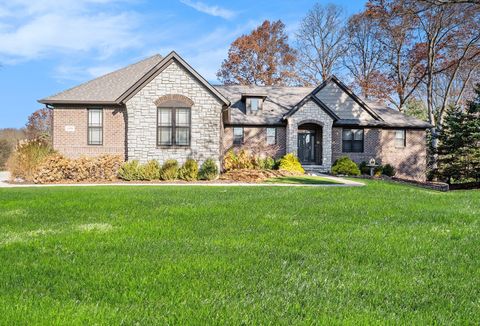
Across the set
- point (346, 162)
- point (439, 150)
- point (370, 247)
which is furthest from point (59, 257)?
point (439, 150)

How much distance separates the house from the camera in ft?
62.7

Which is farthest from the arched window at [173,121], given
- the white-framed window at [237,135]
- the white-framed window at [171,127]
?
the white-framed window at [237,135]

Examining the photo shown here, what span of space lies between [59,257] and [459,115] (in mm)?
25140

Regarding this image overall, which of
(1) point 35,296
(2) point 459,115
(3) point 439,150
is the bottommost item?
(1) point 35,296

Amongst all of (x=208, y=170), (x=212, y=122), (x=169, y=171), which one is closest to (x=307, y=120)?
(x=212, y=122)

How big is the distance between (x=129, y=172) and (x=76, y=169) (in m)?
2.27

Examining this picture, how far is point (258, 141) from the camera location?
80.7 feet

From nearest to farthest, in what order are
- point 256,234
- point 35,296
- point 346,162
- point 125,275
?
1. point 35,296
2. point 125,275
3. point 256,234
4. point 346,162

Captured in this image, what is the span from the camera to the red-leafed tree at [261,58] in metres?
41.1

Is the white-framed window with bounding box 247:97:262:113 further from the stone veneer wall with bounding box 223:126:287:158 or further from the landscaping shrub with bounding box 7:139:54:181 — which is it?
the landscaping shrub with bounding box 7:139:54:181

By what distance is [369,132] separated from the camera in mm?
Result: 25531

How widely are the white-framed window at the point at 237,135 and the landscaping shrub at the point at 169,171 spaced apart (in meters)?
6.81

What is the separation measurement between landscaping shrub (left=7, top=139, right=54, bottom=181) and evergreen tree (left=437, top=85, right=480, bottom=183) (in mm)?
22935

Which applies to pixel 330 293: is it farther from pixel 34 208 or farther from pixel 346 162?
pixel 346 162
